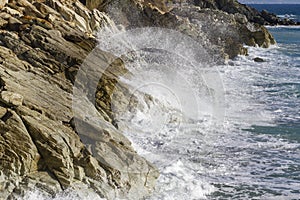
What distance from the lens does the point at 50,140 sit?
376 inches

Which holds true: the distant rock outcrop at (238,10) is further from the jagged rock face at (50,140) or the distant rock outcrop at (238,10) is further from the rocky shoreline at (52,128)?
the jagged rock face at (50,140)

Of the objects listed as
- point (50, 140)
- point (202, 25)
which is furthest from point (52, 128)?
point (202, 25)

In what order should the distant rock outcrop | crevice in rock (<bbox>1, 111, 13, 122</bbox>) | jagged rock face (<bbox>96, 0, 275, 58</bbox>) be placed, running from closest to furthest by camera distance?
crevice in rock (<bbox>1, 111, 13, 122</bbox>) < jagged rock face (<bbox>96, 0, 275, 58</bbox>) < the distant rock outcrop

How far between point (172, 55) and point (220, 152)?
605 inches

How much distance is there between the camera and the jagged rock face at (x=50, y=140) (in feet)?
30.1

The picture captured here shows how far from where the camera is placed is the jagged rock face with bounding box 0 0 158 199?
9172 millimetres

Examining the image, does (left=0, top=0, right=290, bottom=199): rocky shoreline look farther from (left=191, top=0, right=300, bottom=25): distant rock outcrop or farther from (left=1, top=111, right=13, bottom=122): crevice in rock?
(left=191, top=0, right=300, bottom=25): distant rock outcrop

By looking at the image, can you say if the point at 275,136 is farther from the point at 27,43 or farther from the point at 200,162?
the point at 27,43

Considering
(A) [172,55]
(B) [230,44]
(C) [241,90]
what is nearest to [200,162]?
(C) [241,90]

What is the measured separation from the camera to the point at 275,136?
49.7 feet

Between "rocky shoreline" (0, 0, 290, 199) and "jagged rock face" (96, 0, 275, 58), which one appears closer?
"rocky shoreline" (0, 0, 290, 199)

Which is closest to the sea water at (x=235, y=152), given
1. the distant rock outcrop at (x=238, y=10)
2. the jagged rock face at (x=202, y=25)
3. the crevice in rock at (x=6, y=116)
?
the crevice in rock at (x=6, y=116)

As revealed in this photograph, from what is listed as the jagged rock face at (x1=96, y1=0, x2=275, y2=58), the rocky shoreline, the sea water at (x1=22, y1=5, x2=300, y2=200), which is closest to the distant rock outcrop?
the jagged rock face at (x1=96, y1=0, x2=275, y2=58)

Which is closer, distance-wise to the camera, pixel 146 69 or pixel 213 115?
pixel 213 115
